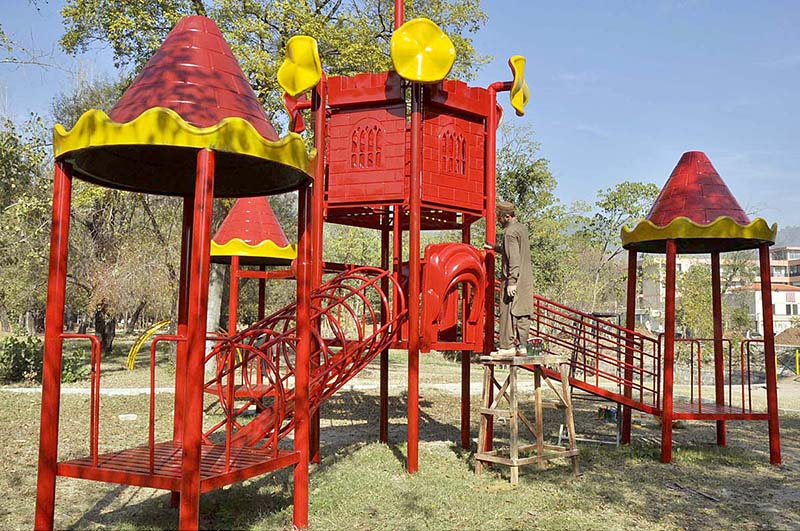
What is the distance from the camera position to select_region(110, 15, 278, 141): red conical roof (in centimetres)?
505

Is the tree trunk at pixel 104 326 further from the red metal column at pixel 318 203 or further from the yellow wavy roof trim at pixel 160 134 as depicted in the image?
the yellow wavy roof trim at pixel 160 134

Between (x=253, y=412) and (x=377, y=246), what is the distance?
20118 mm

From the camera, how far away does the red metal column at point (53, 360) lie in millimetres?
4871

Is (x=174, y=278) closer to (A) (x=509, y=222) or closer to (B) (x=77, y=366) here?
(B) (x=77, y=366)

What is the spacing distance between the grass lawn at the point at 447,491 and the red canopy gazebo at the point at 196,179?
746 millimetres

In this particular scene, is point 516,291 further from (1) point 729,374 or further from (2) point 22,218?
(2) point 22,218

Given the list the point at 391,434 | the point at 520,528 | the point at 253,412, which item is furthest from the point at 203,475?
the point at 253,412

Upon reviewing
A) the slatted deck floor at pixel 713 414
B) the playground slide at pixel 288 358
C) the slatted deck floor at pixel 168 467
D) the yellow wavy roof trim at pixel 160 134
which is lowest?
the slatted deck floor at pixel 713 414

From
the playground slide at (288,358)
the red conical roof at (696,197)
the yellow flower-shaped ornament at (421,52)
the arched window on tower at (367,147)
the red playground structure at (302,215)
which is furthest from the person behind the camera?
the red conical roof at (696,197)

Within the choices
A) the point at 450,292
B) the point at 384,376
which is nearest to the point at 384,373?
the point at 384,376

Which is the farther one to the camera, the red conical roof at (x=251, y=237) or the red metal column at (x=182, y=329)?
the red conical roof at (x=251, y=237)

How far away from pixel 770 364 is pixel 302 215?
6352 mm

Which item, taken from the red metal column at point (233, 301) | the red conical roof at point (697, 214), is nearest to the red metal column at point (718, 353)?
the red conical roof at point (697, 214)

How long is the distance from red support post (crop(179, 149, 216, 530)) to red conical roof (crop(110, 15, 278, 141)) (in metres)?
0.53
